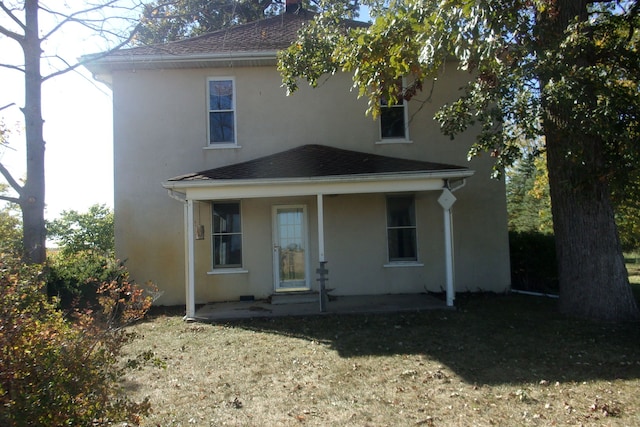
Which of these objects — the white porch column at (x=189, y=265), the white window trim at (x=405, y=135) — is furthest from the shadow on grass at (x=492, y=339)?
the white window trim at (x=405, y=135)

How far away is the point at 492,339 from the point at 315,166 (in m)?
4.91

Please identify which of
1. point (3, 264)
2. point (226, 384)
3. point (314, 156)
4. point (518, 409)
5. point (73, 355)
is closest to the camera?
point (73, 355)

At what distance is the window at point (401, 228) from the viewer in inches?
438

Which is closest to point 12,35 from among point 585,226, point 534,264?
point 585,226

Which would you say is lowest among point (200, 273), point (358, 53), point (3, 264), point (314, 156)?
point (200, 273)

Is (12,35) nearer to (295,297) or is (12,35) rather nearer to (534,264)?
(295,297)

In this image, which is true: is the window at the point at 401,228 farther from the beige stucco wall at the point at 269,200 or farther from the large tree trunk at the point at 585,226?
the large tree trunk at the point at 585,226

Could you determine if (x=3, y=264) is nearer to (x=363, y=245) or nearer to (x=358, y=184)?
(x=358, y=184)

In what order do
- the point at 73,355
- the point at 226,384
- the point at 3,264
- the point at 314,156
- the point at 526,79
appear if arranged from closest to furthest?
1. the point at 73,355
2. the point at 3,264
3. the point at 226,384
4. the point at 526,79
5. the point at 314,156

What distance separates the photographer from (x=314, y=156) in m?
10.4

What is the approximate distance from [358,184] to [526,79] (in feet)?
12.7

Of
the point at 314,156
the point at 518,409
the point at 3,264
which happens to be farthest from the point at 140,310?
the point at 314,156

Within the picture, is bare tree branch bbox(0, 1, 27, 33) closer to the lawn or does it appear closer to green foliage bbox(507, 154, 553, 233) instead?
the lawn

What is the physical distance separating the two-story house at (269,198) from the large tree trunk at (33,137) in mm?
3594
